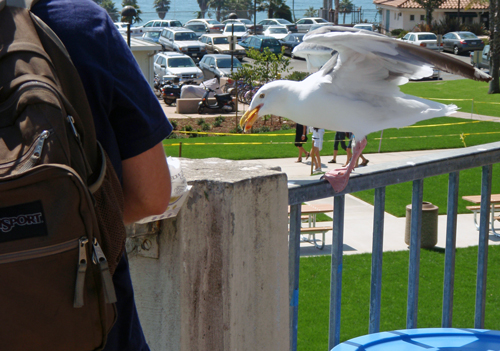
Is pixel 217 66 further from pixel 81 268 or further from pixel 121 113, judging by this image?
pixel 81 268

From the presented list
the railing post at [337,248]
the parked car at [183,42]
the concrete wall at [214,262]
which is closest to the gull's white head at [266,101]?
the railing post at [337,248]

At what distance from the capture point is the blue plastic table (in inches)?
81.1

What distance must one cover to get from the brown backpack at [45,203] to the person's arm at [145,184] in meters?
0.22

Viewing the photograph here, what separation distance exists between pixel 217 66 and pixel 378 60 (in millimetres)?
27619

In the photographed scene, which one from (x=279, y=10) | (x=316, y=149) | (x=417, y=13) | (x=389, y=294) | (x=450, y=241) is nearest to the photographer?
(x=450, y=241)

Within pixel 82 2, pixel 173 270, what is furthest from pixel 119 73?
pixel 173 270

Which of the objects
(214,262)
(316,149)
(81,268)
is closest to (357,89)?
(214,262)

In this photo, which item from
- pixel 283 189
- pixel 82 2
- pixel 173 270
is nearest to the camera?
pixel 82 2

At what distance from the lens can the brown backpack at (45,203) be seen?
3.46ft

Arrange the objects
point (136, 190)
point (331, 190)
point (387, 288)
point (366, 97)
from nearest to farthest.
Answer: point (136, 190) → point (331, 190) → point (366, 97) → point (387, 288)

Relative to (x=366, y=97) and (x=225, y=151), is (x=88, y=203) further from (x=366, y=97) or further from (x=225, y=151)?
(x=225, y=151)

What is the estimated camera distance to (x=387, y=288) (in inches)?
294

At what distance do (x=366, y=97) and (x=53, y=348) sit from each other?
302 centimetres

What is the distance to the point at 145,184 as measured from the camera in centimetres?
146
